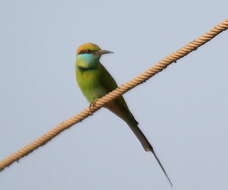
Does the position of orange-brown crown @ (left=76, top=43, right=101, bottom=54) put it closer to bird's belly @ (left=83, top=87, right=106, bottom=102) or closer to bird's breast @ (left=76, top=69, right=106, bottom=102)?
bird's breast @ (left=76, top=69, right=106, bottom=102)

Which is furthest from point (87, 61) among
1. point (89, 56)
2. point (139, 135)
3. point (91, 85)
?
point (139, 135)

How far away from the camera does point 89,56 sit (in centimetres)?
459

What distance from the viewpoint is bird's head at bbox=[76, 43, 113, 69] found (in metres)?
4.57

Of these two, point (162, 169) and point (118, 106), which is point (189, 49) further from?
point (118, 106)

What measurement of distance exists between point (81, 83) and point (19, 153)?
153cm

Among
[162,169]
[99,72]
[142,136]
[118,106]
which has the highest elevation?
[99,72]

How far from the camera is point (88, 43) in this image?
4.63m

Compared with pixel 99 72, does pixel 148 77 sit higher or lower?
lower

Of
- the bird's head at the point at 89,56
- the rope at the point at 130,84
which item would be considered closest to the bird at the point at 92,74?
the bird's head at the point at 89,56

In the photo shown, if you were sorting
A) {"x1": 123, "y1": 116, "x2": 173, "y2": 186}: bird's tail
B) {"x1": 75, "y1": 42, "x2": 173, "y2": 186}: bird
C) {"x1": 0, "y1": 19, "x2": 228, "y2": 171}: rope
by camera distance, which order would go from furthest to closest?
{"x1": 75, "y1": 42, "x2": 173, "y2": 186}: bird → {"x1": 123, "y1": 116, "x2": 173, "y2": 186}: bird's tail → {"x1": 0, "y1": 19, "x2": 228, "y2": 171}: rope

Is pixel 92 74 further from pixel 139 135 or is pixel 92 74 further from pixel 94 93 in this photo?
pixel 139 135

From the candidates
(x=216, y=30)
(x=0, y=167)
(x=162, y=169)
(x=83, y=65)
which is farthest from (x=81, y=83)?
(x=216, y=30)

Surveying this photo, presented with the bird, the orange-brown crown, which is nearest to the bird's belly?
the bird

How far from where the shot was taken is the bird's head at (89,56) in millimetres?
4574
